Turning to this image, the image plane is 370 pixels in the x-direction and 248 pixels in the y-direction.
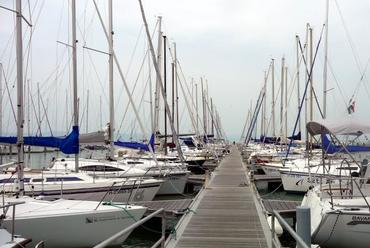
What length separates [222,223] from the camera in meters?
12.9

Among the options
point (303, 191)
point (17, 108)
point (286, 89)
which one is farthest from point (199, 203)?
point (286, 89)

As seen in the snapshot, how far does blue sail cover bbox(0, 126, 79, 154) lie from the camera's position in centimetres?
1783

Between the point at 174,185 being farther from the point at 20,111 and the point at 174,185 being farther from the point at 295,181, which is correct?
the point at 20,111

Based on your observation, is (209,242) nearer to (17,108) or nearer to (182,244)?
(182,244)

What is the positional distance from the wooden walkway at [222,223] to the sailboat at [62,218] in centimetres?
155

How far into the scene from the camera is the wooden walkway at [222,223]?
35.1 ft

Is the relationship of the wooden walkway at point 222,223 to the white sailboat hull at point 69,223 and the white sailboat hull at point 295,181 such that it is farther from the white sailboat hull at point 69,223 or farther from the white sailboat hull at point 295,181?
the white sailboat hull at point 295,181

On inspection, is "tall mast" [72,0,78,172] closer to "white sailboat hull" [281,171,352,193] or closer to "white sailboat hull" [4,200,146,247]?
"white sailboat hull" [4,200,146,247]

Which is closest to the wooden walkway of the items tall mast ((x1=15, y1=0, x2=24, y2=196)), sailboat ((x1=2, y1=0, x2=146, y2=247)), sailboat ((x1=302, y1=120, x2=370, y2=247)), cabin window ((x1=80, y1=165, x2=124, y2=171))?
sailboat ((x1=302, y1=120, x2=370, y2=247))

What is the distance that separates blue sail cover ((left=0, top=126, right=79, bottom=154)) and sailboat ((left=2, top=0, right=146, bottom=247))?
4.81 metres

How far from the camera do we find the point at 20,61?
1298 cm

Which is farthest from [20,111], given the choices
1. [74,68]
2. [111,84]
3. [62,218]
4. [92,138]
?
[111,84]

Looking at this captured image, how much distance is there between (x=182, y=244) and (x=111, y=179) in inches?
346

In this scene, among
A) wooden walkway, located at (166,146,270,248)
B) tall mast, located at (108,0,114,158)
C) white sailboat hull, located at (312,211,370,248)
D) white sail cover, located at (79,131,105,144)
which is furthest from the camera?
tall mast, located at (108,0,114,158)
